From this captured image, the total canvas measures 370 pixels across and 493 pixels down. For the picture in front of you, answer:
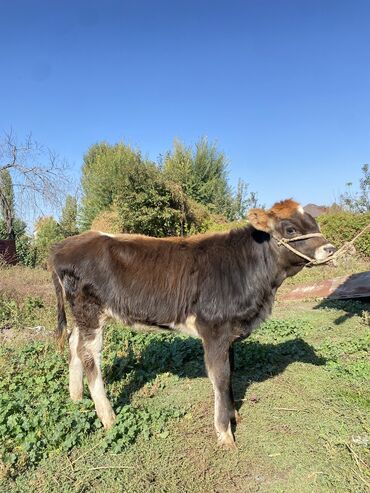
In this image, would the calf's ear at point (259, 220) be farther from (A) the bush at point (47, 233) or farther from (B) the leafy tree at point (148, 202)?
(A) the bush at point (47, 233)

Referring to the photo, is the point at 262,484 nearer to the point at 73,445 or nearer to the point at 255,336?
the point at 73,445

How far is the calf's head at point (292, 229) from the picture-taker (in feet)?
13.5

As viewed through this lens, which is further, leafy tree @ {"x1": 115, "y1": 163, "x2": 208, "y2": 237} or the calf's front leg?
leafy tree @ {"x1": 115, "y1": 163, "x2": 208, "y2": 237}

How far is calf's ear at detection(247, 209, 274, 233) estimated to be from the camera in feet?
13.5

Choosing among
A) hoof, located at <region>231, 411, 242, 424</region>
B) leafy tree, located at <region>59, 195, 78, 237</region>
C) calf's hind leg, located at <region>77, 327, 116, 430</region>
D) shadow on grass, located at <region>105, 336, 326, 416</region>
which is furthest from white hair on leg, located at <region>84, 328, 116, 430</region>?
leafy tree, located at <region>59, 195, 78, 237</region>

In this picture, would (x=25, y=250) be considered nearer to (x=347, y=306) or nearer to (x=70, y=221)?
(x=70, y=221)

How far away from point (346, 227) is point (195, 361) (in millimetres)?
13104

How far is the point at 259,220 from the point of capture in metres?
4.12

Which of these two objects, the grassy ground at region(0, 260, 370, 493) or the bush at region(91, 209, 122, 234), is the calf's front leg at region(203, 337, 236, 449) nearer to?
the grassy ground at region(0, 260, 370, 493)

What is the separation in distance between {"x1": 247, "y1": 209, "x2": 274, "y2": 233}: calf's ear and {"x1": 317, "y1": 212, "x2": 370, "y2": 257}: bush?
13282 mm

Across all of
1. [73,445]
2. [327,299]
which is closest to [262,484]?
[73,445]

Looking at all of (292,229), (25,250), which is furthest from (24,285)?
(25,250)

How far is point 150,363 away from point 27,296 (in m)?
5.10

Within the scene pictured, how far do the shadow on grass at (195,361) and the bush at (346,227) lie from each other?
11.1 metres
